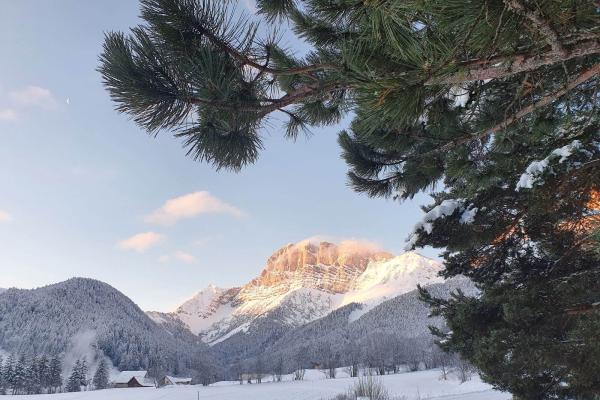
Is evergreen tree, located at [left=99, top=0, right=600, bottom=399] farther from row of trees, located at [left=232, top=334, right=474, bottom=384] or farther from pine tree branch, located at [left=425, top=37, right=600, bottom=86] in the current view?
row of trees, located at [left=232, top=334, right=474, bottom=384]

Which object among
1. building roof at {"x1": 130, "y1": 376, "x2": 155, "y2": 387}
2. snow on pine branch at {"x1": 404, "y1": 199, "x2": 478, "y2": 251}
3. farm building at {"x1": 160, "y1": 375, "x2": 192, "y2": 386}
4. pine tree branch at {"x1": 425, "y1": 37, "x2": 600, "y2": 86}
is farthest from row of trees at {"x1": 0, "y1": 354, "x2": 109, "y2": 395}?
pine tree branch at {"x1": 425, "y1": 37, "x2": 600, "y2": 86}

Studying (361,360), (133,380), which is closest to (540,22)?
(133,380)

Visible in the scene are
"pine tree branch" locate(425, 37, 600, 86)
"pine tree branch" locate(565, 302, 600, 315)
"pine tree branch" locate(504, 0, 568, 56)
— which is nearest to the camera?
"pine tree branch" locate(504, 0, 568, 56)

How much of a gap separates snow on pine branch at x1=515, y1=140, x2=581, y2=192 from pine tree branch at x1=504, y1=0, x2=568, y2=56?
9.57 feet

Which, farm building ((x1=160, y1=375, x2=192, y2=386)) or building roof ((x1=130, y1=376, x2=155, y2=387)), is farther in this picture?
building roof ((x1=130, y1=376, x2=155, y2=387))

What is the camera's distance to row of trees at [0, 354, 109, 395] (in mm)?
67812

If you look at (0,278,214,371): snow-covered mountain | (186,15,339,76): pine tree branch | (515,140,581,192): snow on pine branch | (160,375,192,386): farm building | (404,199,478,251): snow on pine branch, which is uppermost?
(0,278,214,371): snow-covered mountain

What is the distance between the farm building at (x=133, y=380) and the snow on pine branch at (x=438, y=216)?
287 ft

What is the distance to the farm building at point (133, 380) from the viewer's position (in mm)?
77500

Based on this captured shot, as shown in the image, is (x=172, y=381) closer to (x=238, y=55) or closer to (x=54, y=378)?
(x=54, y=378)

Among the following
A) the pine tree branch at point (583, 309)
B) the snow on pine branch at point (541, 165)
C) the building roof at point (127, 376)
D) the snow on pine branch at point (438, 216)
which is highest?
the snow on pine branch at point (541, 165)

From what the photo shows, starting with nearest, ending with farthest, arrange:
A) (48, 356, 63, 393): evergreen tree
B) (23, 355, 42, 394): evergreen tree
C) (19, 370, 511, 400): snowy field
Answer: (19, 370, 511, 400): snowy field < (23, 355, 42, 394): evergreen tree < (48, 356, 63, 393): evergreen tree

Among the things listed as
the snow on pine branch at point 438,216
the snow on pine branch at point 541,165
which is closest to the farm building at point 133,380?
the snow on pine branch at point 438,216

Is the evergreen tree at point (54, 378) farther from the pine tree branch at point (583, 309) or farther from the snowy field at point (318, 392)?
the pine tree branch at point (583, 309)
